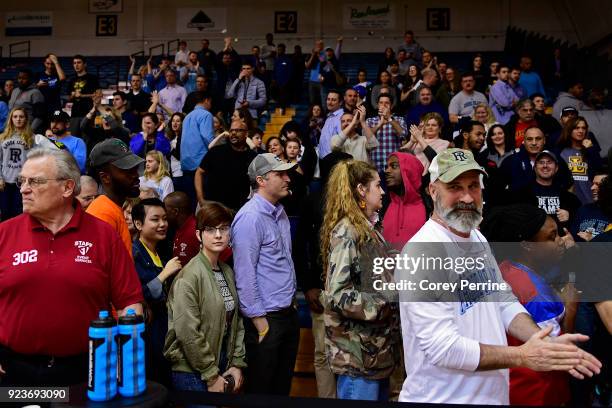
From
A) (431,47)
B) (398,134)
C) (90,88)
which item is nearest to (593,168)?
(398,134)

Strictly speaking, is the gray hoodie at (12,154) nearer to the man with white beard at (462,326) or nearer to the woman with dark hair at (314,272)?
the woman with dark hair at (314,272)

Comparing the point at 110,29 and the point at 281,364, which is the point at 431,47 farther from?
the point at 281,364

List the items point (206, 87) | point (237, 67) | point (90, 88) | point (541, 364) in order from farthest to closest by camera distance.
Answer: point (237, 67)
point (90, 88)
point (206, 87)
point (541, 364)

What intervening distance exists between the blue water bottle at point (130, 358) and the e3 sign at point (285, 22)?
1933 centimetres

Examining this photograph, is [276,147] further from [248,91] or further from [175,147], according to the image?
[248,91]

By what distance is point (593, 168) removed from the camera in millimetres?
6145

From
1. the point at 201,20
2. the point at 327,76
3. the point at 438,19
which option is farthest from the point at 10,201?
the point at 438,19

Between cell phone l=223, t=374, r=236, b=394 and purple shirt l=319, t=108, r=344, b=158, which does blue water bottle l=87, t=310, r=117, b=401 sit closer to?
cell phone l=223, t=374, r=236, b=394

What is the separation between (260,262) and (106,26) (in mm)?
19954

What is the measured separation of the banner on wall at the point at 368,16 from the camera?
66.0 feet

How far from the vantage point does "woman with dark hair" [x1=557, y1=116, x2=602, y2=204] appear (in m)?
6.04

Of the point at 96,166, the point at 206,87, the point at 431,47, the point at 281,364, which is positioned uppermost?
the point at 431,47

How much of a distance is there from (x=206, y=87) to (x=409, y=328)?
731cm

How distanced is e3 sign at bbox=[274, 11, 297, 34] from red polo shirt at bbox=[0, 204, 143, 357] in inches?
739
